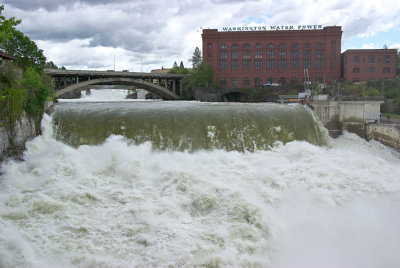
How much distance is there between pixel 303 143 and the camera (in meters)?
20.6

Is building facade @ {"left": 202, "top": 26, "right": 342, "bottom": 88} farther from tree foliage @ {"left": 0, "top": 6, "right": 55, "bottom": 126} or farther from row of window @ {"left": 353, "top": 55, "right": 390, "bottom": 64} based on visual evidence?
tree foliage @ {"left": 0, "top": 6, "right": 55, "bottom": 126}

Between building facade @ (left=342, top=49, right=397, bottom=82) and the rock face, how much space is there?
55.6m

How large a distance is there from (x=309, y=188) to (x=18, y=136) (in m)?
13.7

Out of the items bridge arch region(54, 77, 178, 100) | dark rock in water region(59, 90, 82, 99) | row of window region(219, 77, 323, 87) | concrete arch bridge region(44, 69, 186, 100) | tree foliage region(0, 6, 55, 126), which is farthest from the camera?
dark rock in water region(59, 90, 82, 99)

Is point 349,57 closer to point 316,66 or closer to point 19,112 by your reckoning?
point 316,66

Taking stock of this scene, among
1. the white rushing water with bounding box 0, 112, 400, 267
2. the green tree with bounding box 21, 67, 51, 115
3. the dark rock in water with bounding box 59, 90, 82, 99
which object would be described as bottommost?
the white rushing water with bounding box 0, 112, 400, 267

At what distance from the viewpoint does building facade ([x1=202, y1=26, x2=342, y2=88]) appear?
195 ft

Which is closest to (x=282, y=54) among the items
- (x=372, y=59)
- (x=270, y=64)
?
(x=270, y=64)

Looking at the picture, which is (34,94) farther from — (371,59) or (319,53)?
(371,59)

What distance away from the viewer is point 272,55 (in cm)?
6081

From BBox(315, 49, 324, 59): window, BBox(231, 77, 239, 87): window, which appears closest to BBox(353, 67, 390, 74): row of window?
BBox(315, 49, 324, 59): window

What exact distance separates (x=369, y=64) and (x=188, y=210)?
193 ft

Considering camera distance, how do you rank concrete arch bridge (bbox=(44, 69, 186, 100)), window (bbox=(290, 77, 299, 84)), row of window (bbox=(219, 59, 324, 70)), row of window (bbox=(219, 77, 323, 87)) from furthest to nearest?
1. row of window (bbox=(219, 77, 323, 87))
2. window (bbox=(290, 77, 299, 84))
3. row of window (bbox=(219, 59, 324, 70))
4. concrete arch bridge (bbox=(44, 69, 186, 100))

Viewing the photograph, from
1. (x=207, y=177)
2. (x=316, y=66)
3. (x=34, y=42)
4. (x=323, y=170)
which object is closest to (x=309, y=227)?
(x=207, y=177)
